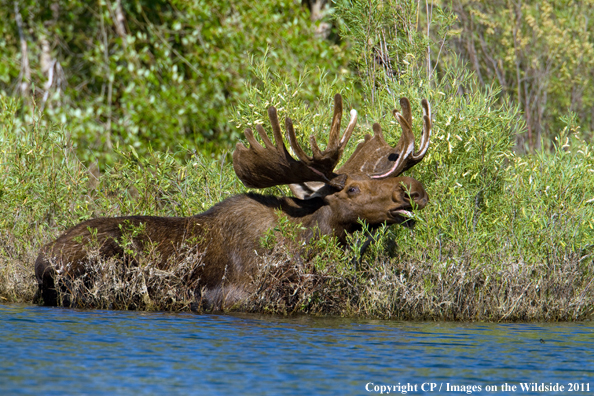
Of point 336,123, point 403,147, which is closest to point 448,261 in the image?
point 403,147

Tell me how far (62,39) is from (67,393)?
51.1 ft

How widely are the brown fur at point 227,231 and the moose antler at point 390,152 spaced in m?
0.36

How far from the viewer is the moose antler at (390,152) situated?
888 cm

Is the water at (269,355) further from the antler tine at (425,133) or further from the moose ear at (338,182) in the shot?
the antler tine at (425,133)

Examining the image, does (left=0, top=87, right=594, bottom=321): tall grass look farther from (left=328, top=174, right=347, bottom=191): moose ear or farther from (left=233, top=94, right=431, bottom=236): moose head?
(left=328, top=174, right=347, bottom=191): moose ear

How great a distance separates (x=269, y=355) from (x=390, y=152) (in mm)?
3717

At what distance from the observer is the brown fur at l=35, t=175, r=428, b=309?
8.48 metres

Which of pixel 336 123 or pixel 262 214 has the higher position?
pixel 336 123

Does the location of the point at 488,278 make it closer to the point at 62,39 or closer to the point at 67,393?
the point at 67,393

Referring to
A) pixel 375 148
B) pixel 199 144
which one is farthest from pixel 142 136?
pixel 375 148

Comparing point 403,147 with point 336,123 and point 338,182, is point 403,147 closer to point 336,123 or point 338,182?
point 338,182

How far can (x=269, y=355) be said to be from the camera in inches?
242

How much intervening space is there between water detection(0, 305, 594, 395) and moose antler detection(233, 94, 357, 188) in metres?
1.62

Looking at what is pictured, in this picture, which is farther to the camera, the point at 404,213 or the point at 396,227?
the point at 396,227
